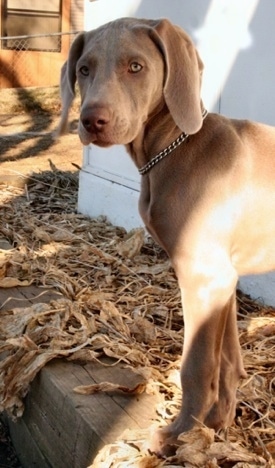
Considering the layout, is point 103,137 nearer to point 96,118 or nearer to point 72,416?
point 96,118

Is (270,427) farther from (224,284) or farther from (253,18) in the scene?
(253,18)

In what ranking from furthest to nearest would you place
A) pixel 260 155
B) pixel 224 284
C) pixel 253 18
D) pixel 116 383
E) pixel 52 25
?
pixel 52 25 < pixel 253 18 < pixel 116 383 < pixel 260 155 < pixel 224 284

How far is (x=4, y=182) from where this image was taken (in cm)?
687

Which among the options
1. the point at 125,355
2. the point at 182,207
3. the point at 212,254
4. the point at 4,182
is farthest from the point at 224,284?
the point at 4,182

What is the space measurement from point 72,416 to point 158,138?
1.03 metres

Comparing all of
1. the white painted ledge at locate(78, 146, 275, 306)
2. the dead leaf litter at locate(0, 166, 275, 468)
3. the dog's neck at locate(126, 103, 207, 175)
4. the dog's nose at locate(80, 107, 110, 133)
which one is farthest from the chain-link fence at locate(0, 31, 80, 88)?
the dog's nose at locate(80, 107, 110, 133)

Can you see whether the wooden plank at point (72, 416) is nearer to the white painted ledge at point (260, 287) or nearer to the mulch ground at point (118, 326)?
the mulch ground at point (118, 326)

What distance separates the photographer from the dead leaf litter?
8.07 feet

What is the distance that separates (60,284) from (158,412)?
146 centimetres

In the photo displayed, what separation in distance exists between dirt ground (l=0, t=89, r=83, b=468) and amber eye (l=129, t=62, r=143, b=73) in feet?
5.70

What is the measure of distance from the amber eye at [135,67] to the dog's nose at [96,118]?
0.21m

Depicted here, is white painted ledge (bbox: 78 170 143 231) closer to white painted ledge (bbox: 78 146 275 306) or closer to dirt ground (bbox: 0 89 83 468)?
white painted ledge (bbox: 78 146 275 306)

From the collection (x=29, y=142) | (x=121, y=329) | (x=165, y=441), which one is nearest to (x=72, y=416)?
(x=165, y=441)

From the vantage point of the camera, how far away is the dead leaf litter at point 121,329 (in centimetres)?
246
